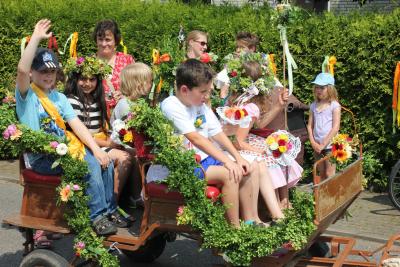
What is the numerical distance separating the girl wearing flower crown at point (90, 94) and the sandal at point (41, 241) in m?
0.82

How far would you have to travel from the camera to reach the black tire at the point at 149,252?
5837mm

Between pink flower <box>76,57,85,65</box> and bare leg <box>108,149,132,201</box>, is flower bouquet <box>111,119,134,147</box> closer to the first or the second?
bare leg <box>108,149,132,201</box>

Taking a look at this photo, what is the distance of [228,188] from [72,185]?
3.61 ft

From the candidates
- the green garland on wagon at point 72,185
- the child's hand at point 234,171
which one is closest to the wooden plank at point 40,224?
the green garland on wagon at point 72,185

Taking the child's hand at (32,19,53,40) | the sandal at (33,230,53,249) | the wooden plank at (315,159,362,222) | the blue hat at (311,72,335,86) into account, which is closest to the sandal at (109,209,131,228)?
the sandal at (33,230,53,249)

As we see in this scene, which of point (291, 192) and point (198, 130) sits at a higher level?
point (198, 130)

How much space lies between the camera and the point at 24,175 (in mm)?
5039

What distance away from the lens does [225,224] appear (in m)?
4.29

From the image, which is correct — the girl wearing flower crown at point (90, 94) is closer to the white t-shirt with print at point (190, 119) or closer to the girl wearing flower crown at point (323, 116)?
the white t-shirt with print at point (190, 119)

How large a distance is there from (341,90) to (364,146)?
74 centimetres

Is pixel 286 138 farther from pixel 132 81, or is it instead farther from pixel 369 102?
pixel 369 102

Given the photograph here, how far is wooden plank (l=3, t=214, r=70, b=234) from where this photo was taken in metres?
4.88

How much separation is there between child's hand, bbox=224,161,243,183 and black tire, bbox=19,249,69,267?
4.57 feet

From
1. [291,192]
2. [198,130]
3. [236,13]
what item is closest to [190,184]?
[198,130]
